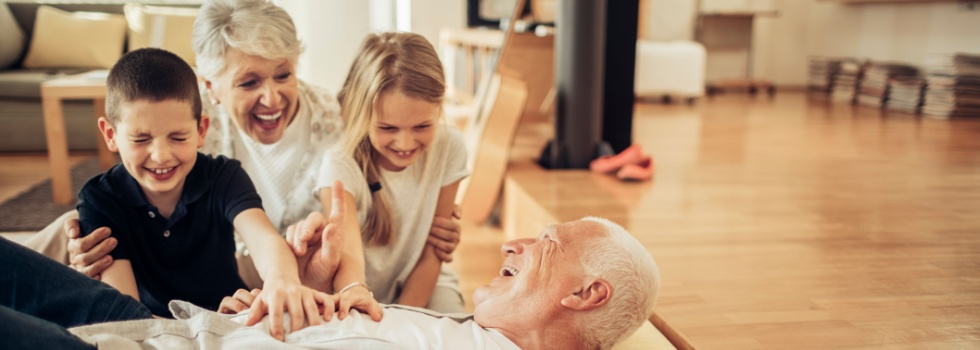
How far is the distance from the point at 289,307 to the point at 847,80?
20.1ft

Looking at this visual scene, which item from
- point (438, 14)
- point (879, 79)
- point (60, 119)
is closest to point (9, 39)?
point (60, 119)

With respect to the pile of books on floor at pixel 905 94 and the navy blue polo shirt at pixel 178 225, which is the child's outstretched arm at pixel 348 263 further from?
the pile of books on floor at pixel 905 94

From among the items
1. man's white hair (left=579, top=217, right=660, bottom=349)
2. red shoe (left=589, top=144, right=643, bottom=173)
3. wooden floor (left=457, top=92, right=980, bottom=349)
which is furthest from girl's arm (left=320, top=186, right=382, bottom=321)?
red shoe (left=589, top=144, right=643, bottom=173)

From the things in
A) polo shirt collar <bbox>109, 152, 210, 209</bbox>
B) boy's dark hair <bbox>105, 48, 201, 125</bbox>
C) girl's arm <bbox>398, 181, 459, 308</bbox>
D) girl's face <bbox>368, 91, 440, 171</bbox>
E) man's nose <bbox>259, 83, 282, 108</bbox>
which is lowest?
girl's arm <bbox>398, 181, 459, 308</bbox>

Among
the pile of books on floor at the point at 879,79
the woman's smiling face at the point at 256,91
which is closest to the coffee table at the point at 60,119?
the woman's smiling face at the point at 256,91

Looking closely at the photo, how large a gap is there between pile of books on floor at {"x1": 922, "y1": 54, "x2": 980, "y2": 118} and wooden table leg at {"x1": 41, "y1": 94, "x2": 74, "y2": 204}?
4.95 m

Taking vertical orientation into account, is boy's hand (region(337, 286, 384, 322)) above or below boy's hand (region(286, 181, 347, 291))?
below

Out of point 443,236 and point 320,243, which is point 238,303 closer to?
point 320,243

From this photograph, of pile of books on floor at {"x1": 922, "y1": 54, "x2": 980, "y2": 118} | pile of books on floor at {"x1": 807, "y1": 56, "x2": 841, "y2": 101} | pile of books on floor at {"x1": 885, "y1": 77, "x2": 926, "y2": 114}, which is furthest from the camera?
pile of books on floor at {"x1": 807, "y1": 56, "x2": 841, "y2": 101}

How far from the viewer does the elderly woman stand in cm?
142

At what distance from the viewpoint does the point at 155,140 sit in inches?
47.3

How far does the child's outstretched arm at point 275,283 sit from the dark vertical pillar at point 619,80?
214cm

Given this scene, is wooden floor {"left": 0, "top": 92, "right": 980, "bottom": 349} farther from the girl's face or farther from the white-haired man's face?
the girl's face

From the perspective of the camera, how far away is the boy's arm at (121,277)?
1.24 meters
